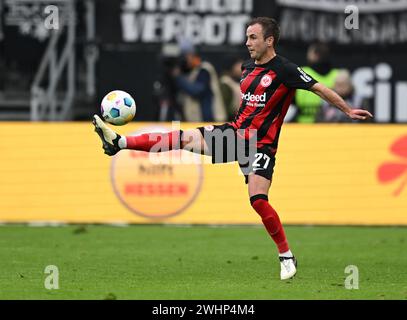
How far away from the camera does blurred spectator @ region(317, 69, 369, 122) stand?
1816 cm

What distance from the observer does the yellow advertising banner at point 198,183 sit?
16.2 meters

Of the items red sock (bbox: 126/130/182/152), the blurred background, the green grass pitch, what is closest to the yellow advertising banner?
the green grass pitch

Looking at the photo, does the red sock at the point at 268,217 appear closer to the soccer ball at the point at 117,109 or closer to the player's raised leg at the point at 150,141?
the player's raised leg at the point at 150,141

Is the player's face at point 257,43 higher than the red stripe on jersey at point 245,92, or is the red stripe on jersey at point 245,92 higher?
the player's face at point 257,43

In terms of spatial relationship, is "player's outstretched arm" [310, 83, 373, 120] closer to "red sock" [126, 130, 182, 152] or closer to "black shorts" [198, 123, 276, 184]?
"black shorts" [198, 123, 276, 184]

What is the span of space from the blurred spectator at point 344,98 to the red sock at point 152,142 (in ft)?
24.6

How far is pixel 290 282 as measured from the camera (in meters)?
10.2

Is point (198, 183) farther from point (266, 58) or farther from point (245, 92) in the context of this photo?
point (266, 58)

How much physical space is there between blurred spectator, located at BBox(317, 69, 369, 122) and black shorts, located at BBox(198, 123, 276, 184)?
285 inches

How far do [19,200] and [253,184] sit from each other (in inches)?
257

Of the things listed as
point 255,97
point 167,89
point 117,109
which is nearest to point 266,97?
point 255,97

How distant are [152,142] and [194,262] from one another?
178 cm

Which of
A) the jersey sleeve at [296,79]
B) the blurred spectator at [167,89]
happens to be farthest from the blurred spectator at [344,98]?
the jersey sleeve at [296,79]
